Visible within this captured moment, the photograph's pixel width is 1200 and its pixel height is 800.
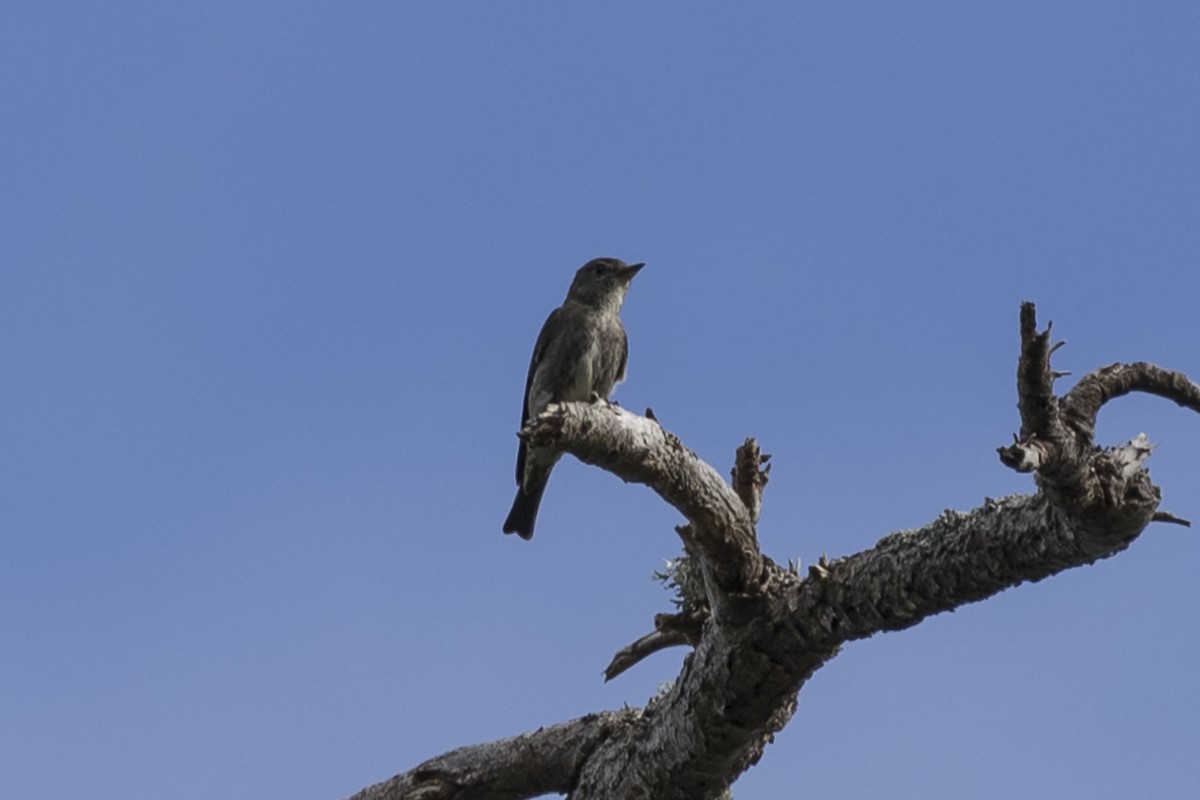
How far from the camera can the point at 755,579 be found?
17.0 feet

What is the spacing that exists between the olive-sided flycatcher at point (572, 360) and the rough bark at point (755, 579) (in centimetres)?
A: 314

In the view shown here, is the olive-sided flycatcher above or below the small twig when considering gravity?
above

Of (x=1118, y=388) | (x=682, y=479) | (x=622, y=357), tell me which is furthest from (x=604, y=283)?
(x=1118, y=388)

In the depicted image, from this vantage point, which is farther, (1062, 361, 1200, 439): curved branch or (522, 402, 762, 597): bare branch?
(522, 402, 762, 597): bare branch

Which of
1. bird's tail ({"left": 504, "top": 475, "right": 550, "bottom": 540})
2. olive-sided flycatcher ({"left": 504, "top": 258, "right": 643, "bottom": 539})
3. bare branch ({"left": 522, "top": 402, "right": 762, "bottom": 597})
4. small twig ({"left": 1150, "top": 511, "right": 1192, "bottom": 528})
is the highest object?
olive-sided flycatcher ({"left": 504, "top": 258, "right": 643, "bottom": 539})

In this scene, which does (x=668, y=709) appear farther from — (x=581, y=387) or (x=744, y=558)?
(x=581, y=387)

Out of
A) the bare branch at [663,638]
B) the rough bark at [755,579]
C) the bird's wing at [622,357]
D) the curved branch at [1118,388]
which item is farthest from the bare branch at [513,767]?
the bird's wing at [622,357]

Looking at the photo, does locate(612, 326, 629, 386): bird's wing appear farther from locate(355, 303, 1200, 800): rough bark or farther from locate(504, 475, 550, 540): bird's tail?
locate(355, 303, 1200, 800): rough bark

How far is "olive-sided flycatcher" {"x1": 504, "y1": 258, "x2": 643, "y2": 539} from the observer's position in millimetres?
8969

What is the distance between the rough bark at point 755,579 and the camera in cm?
429

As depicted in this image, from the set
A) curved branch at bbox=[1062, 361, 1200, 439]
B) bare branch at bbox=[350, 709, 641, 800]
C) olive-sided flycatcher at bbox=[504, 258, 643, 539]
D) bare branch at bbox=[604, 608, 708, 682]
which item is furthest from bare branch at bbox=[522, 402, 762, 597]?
olive-sided flycatcher at bbox=[504, 258, 643, 539]

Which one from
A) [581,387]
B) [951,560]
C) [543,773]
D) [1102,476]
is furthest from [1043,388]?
[581,387]

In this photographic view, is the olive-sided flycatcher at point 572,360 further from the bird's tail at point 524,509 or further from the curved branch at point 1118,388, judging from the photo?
the curved branch at point 1118,388

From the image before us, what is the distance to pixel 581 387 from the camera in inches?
351
